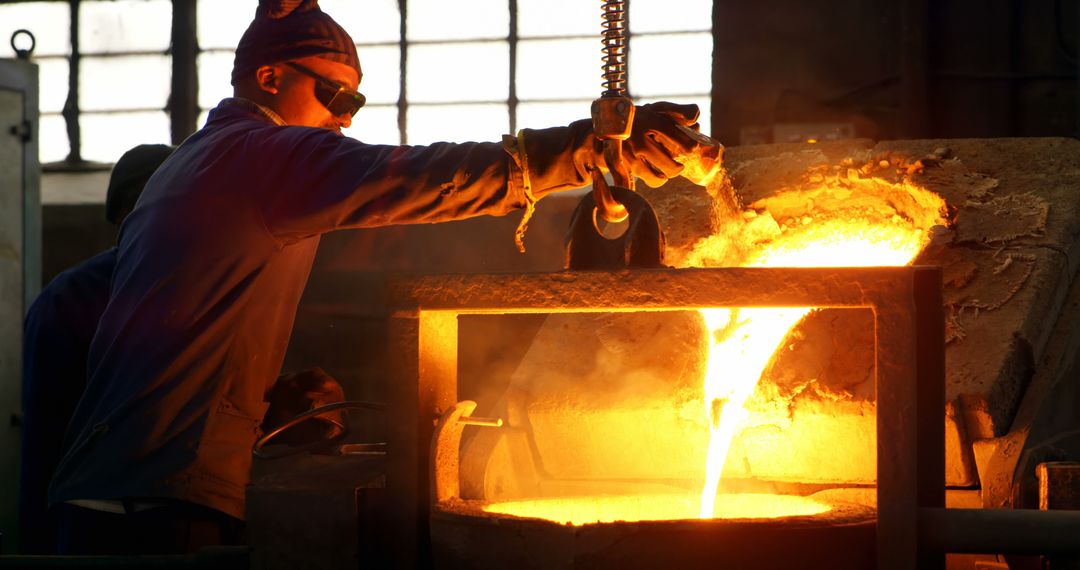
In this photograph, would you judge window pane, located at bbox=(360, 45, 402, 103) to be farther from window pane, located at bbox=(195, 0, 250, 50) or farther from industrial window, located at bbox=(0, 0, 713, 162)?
window pane, located at bbox=(195, 0, 250, 50)

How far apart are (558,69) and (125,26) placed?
2.66 metres

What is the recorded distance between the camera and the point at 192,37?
676cm

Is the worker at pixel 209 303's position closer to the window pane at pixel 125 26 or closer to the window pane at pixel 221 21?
the window pane at pixel 221 21

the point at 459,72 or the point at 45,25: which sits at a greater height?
the point at 45,25

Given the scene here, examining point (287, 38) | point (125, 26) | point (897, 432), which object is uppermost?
point (125, 26)

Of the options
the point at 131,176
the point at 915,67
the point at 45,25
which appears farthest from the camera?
the point at 45,25

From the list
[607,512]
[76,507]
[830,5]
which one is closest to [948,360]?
[607,512]

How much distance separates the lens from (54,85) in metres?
6.99

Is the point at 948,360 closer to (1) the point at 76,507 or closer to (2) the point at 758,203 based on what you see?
(2) the point at 758,203

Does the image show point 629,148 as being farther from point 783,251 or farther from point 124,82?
point 124,82

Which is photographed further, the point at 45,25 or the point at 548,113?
the point at 45,25

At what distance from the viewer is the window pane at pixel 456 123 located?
6.42 metres

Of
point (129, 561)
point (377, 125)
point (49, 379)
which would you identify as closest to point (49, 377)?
point (49, 379)

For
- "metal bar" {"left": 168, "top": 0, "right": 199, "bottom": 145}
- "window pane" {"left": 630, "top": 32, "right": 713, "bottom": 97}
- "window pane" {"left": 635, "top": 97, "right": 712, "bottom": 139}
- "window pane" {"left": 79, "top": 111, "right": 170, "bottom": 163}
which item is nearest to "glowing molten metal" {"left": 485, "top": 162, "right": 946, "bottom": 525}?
"window pane" {"left": 635, "top": 97, "right": 712, "bottom": 139}
